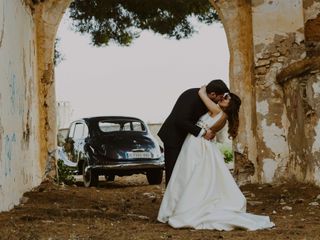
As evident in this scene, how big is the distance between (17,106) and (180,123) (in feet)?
9.74

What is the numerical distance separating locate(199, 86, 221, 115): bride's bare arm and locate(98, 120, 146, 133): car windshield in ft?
24.3

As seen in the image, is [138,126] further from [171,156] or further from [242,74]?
[171,156]

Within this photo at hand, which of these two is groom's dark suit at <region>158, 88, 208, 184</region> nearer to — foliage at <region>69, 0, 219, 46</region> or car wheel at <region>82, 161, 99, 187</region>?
car wheel at <region>82, 161, 99, 187</region>

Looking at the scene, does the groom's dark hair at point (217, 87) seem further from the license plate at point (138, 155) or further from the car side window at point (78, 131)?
the car side window at point (78, 131)

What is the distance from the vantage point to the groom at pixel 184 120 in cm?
643

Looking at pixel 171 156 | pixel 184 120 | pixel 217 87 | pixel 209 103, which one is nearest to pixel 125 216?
pixel 171 156

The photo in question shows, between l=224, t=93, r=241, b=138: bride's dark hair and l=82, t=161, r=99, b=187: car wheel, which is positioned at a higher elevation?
l=224, t=93, r=241, b=138: bride's dark hair

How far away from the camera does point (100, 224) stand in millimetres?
6285

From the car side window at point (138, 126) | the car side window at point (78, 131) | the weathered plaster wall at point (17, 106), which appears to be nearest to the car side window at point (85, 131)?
the car side window at point (78, 131)

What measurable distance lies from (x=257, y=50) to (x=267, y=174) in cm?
214

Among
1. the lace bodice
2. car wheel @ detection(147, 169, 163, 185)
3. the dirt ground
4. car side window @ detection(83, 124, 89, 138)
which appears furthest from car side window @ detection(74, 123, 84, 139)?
the lace bodice

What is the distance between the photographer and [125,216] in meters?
6.95

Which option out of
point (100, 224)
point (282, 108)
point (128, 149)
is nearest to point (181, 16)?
point (128, 149)

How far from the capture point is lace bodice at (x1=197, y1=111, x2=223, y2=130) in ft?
21.3
